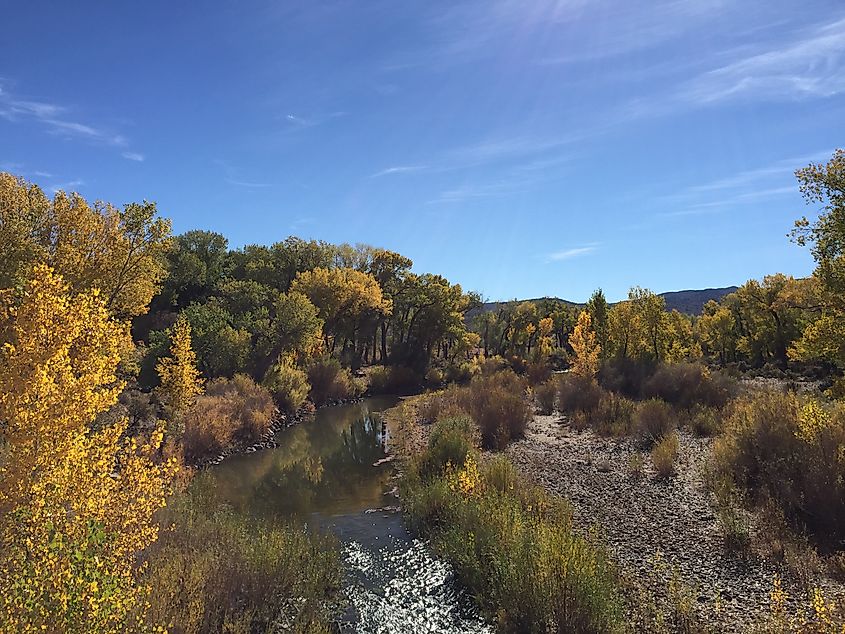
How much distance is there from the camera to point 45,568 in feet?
12.7

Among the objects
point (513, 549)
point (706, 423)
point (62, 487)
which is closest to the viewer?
point (62, 487)

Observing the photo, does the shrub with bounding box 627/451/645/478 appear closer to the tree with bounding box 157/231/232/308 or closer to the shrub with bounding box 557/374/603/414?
the shrub with bounding box 557/374/603/414

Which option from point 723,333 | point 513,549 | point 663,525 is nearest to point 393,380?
point 663,525

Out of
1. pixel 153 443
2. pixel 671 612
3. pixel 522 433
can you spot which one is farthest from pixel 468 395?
pixel 153 443

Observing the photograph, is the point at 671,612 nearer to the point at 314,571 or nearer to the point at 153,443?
the point at 314,571

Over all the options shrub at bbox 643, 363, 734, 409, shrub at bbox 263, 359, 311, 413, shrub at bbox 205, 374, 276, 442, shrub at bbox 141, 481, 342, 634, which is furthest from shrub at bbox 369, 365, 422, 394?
shrub at bbox 141, 481, 342, 634

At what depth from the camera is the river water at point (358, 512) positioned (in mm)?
8719

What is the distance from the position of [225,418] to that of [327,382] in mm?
16258

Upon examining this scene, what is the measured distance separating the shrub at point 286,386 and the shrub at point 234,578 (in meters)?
20.6

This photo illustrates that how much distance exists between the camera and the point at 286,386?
103ft

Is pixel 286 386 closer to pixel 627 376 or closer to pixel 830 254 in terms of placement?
pixel 627 376

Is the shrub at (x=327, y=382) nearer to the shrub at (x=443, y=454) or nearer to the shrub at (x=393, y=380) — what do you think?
the shrub at (x=393, y=380)

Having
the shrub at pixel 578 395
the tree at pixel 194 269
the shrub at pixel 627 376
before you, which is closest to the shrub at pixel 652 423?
the shrub at pixel 578 395

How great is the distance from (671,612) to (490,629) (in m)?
2.70
